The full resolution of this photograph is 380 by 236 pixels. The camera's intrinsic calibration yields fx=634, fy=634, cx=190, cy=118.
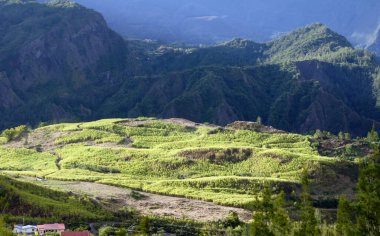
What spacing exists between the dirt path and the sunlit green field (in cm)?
239

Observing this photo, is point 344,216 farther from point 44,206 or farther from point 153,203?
point 153,203

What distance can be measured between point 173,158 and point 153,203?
2131 centimetres

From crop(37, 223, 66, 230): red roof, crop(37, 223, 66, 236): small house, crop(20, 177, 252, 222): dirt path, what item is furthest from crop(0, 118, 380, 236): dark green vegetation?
crop(37, 223, 66, 236): small house

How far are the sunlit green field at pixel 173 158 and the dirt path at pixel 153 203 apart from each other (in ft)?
7.85

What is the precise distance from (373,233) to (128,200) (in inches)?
1648

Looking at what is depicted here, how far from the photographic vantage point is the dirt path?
257 ft

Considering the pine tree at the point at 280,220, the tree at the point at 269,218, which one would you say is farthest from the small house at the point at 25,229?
the pine tree at the point at 280,220

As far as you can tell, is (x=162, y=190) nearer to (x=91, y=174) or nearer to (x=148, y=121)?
(x=91, y=174)

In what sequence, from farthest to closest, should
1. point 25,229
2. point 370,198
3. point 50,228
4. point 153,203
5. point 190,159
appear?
point 190,159 < point 153,203 < point 50,228 < point 25,229 < point 370,198

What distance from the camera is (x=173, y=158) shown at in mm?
104688

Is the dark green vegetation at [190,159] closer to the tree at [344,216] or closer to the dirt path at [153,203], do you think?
the dirt path at [153,203]

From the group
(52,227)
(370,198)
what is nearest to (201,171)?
(52,227)

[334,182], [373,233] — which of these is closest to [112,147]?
[334,182]

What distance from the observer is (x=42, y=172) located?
339 feet
